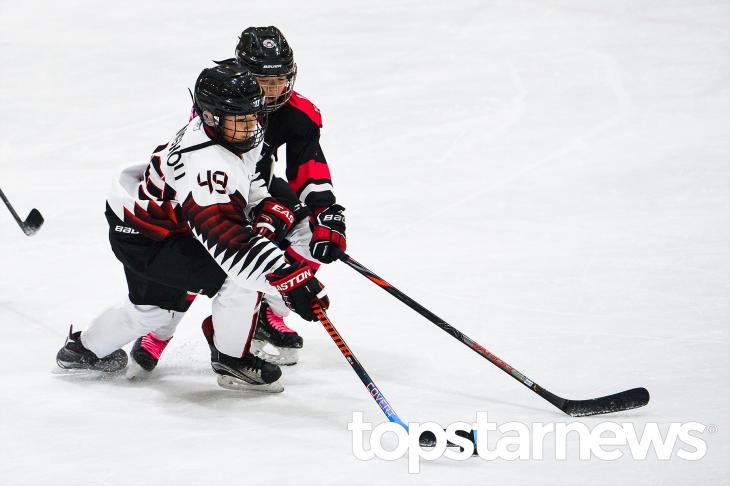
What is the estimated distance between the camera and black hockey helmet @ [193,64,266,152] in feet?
10.0

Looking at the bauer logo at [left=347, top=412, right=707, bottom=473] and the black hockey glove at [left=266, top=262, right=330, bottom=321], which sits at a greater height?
the black hockey glove at [left=266, top=262, right=330, bottom=321]

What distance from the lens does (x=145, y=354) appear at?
11.6ft

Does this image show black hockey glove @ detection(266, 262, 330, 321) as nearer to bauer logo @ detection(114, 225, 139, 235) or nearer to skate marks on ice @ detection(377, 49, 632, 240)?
bauer logo @ detection(114, 225, 139, 235)

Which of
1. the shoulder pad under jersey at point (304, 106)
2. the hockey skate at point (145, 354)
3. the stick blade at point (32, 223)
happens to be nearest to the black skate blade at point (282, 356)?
the hockey skate at point (145, 354)

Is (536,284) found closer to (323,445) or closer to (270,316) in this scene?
(270,316)

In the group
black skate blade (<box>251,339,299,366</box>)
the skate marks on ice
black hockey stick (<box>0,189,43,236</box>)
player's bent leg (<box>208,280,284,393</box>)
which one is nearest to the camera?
player's bent leg (<box>208,280,284,393</box>)

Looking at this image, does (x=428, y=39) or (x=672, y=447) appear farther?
(x=428, y=39)

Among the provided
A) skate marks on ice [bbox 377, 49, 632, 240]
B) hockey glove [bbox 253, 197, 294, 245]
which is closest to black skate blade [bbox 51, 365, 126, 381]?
hockey glove [bbox 253, 197, 294, 245]

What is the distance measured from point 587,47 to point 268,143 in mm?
4714

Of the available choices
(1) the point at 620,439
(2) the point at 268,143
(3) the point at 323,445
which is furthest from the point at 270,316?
(1) the point at 620,439

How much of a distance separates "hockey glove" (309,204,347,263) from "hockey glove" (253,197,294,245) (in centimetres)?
11

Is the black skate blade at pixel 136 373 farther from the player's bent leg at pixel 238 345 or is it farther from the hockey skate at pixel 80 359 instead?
the player's bent leg at pixel 238 345

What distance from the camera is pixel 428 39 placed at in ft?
26.5

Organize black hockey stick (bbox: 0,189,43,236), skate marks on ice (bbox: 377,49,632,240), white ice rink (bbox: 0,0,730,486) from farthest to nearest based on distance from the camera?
1. skate marks on ice (bbox: 377,49,632,240)
2. black hockey stick (bbox: 0,189,43,236)
3. white ice rink (bbox: 0,0,730,486)
